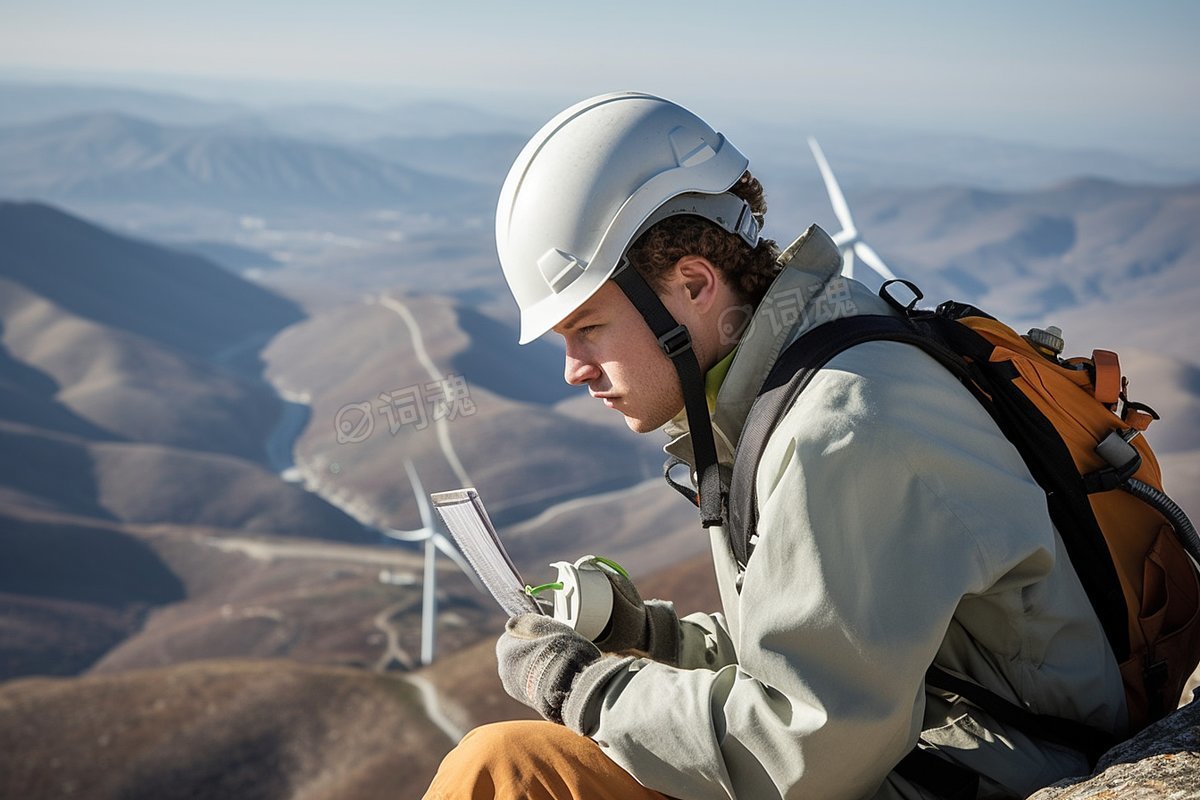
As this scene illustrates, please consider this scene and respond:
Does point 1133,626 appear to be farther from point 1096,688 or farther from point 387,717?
point 387,717

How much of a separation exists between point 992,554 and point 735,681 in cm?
114

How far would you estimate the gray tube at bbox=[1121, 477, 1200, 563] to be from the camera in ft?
14.9

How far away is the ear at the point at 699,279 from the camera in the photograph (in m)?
4.92

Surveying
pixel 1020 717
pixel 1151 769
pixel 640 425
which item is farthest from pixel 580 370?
pixel 1151 769

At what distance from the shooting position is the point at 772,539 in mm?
3947

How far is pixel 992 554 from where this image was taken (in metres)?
3.92

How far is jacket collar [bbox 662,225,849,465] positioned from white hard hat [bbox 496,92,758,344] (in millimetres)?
438

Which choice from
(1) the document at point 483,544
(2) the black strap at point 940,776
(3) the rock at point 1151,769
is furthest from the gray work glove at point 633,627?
(3) the rock at point 1151,769

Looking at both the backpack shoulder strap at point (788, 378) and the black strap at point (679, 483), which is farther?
the black strap at point (679, 483)

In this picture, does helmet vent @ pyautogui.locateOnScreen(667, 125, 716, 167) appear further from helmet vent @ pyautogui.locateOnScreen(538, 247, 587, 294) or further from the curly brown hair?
helmet vent @ pyautogui.locateOnScreen(538, 247, 587, 294)

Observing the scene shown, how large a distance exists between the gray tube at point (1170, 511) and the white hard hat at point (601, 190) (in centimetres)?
205

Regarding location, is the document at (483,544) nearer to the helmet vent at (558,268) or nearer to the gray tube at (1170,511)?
the helmet vent at (558,268)

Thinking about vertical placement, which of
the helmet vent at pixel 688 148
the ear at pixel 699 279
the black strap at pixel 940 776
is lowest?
the black strap at pixel 940 776

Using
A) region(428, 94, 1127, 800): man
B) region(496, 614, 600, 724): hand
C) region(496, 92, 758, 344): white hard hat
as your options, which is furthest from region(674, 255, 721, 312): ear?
region(496, 614, 600, 724): hand
